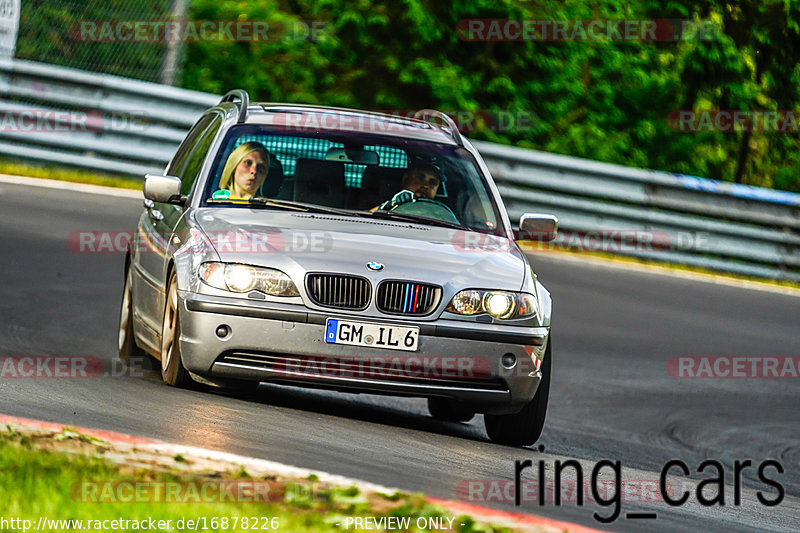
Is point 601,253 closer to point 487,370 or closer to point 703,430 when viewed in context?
point 703,430

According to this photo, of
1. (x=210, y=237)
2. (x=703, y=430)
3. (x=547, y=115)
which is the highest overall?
(x=547, y=115)

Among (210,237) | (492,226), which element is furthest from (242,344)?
(492,226)

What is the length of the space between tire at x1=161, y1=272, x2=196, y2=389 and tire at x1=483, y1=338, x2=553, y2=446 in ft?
5.53

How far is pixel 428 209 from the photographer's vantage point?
8836 millimetres

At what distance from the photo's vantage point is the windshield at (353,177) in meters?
8.71

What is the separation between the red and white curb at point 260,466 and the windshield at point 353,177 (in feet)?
9.53

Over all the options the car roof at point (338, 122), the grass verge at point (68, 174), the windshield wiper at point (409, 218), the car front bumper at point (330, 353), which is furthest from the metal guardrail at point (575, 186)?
the car front bumper at point (330, 353)

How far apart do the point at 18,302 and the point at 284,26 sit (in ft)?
30.9

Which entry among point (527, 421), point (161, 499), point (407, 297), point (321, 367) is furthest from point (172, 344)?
point (161, 499)

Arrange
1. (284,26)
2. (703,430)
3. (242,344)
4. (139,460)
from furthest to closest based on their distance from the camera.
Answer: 1. (284,26)
2. (703,430)
3. (242,344)
4. (139,460)

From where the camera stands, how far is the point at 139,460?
533 cm

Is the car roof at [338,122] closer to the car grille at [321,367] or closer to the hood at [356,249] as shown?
the hood at [356,249]

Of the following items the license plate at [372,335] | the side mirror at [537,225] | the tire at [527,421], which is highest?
the side mirror at [537,225]

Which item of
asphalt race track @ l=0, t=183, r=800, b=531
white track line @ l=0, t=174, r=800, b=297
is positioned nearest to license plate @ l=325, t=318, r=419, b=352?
asphalt race track @ l=0, t=183, r=800, b=531
